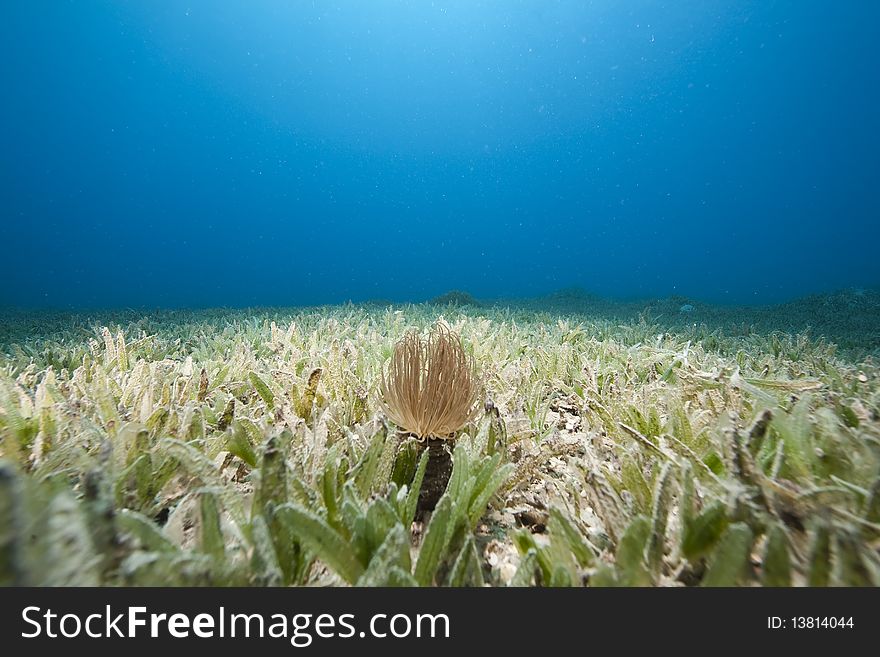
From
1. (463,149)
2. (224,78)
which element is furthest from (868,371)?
(224,78)

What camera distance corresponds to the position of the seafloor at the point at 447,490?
0.68 meters

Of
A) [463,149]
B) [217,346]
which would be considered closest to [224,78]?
[463,149]

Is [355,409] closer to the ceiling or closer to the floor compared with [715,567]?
closer to the ceiling

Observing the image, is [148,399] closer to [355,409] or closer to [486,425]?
[355,409]

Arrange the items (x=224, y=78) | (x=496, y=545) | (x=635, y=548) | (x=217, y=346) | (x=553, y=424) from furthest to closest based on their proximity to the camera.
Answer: (x=224, y=78), (x=217, y=346), (x=553, y=424), (x=496, y=545), (x=635, y=548)

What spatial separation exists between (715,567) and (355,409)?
1.30m

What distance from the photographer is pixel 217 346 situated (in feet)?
10.2

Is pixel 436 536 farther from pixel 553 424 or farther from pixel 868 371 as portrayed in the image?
pixel 868 371

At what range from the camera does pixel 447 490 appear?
3.37ft

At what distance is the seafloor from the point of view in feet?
2.23
